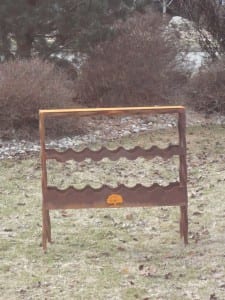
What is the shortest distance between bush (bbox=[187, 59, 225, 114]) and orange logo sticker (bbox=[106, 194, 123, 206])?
26.2 ft

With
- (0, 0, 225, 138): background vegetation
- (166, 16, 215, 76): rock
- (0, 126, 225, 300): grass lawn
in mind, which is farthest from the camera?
(166, 16, 215, 76): rock

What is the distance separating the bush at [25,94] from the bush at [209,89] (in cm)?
345

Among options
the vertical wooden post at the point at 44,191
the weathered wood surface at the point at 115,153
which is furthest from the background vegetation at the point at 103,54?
the vertical wooden post at the point at 44,191

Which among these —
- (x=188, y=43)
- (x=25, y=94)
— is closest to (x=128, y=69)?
(x=25, y=94)

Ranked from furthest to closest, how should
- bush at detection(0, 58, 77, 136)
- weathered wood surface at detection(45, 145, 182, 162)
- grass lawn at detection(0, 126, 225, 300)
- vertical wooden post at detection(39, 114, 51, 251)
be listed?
bush at detection(0, 58, 77, 136) → weathered wood surface at detection(45, 145, 182, 162) → vertical wooden post at detection(39, 114, 51, 251) → grass lawn at detection(0, 126, 225, 300)

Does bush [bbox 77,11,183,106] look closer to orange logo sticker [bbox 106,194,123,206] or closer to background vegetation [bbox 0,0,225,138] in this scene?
background vegetation [bbox 0,0,225,138]

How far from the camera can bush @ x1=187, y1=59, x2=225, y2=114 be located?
1319cm

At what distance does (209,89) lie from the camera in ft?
43.9

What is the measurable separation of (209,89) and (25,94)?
4391mm

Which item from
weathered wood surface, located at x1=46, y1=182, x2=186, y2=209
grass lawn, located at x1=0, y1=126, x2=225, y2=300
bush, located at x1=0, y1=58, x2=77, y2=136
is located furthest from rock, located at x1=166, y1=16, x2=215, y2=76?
weathered wood surface, located at x1=46, y1=182, x2=186, y2=209

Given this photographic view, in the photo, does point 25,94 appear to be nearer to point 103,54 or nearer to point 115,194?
point 103,54

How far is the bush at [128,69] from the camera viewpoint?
12.7 metres

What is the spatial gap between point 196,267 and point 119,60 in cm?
791

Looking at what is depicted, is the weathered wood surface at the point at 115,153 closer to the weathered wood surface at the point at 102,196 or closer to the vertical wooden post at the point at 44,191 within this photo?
the vertical wooden post at the point at 44,191
